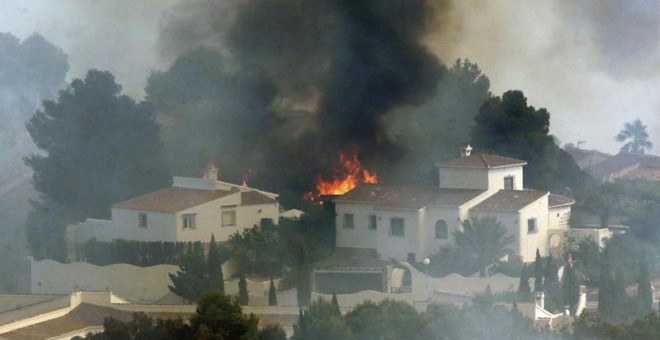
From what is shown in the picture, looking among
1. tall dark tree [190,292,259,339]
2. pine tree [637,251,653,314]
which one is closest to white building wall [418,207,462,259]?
pine tree [637,251,653,314]

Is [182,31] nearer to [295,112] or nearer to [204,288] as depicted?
[295,112]

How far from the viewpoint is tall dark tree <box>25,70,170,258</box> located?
58.2m

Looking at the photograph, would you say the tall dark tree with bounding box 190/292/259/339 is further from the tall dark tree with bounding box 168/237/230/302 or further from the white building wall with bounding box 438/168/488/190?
the white building wall with bounding box 438/168/488/190

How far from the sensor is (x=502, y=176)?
55.2 metres

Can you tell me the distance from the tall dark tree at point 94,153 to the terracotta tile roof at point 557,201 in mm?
8500

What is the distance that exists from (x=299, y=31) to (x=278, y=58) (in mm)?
781

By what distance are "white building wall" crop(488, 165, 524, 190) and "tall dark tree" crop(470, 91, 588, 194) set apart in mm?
1939

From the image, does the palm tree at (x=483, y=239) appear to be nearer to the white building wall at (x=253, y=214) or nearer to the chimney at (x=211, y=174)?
the white building wall at (x=253, y=214)

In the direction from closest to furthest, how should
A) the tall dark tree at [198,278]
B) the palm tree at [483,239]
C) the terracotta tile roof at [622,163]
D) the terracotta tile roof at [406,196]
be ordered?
the tall dark tree at [198,278] → the palm tree at [483,239] → the terracotta tile roof at [406,196] → the terracotta tile roof at [622,163]

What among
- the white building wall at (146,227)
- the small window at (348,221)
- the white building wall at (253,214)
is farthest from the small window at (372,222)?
the white building wall at (146,227)

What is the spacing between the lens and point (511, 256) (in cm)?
5306

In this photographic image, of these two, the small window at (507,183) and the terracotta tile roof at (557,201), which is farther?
the small window at (507,183)

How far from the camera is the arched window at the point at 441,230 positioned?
177 feet

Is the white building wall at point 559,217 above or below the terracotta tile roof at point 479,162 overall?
below
